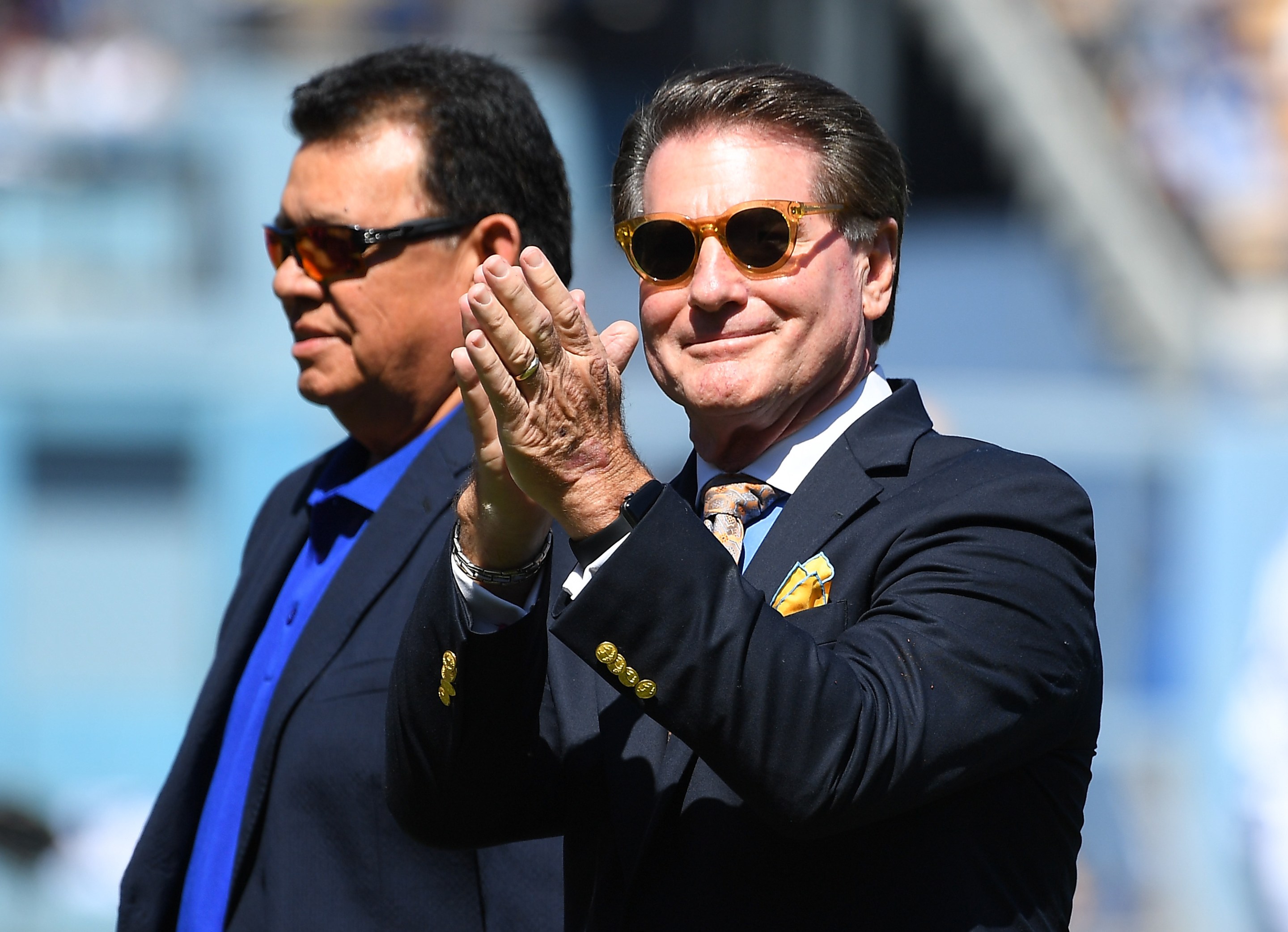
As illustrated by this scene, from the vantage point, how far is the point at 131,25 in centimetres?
1345

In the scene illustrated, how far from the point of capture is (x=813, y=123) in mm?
2275

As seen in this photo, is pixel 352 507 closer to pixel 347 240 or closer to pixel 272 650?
pixel 272 650

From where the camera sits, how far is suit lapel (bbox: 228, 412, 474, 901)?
9.01ft

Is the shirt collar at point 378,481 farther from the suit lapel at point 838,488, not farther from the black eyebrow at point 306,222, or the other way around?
the suit lapel at point 838,488

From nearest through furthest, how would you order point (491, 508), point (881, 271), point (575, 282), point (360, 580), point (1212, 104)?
1. point (491, 508)
2. point (881, 271)
3. point (360, 580)
4. point (575, 282)
5. point (1212, 104)

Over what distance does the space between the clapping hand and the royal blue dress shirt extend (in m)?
1.22

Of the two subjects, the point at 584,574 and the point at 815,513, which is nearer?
the point at 584,574

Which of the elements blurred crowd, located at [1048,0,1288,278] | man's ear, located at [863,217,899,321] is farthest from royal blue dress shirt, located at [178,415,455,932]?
blurred crowd, located at [1048,0,1288,278]

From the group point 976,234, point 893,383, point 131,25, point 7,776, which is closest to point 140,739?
point 7,776

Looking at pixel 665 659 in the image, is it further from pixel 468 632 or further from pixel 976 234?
pixel 976 234

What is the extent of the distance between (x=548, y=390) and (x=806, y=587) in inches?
19.1

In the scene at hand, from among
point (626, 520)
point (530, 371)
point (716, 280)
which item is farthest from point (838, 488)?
point (530, 371)

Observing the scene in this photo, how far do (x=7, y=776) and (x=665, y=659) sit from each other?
10813mm

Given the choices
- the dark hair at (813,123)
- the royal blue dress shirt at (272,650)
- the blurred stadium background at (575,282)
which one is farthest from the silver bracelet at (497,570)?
the blurred stadium background at (575,282)
